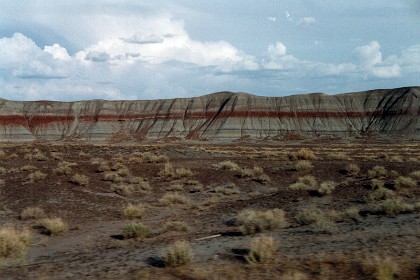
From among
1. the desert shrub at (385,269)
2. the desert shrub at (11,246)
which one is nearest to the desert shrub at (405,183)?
the desert shrub at (385,269)

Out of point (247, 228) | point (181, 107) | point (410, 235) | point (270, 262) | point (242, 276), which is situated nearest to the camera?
point (242, 276)

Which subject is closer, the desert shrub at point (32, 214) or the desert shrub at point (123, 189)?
the desert shrub at point (32, 214)

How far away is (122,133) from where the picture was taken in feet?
435

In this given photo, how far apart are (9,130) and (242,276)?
131337mm

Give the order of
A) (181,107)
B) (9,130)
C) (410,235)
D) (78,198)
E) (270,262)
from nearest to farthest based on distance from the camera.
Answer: (270,262), (410,235), (78,198), (9,130), (181,107)

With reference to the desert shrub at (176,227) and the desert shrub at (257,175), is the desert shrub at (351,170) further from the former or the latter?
the desert shrub at (176,227)

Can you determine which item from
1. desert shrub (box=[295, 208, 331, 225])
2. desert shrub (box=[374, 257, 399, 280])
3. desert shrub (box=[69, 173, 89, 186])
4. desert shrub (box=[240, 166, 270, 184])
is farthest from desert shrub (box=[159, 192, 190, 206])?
desert shrub (box=[374, 257, 399, 280])

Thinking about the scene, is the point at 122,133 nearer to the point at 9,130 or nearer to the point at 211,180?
the point at 9,130

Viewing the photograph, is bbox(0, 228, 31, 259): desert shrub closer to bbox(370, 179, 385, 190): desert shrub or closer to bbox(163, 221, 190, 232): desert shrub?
bbox(163, 221, 190, 232): desert shrub

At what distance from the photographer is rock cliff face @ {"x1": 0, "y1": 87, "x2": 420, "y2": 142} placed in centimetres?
12362

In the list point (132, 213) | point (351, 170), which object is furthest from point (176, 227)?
point (351, 170)

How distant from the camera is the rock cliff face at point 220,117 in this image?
124 meters

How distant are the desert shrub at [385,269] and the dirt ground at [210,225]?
34 mm

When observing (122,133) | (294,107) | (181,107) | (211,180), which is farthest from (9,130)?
(211,180)
